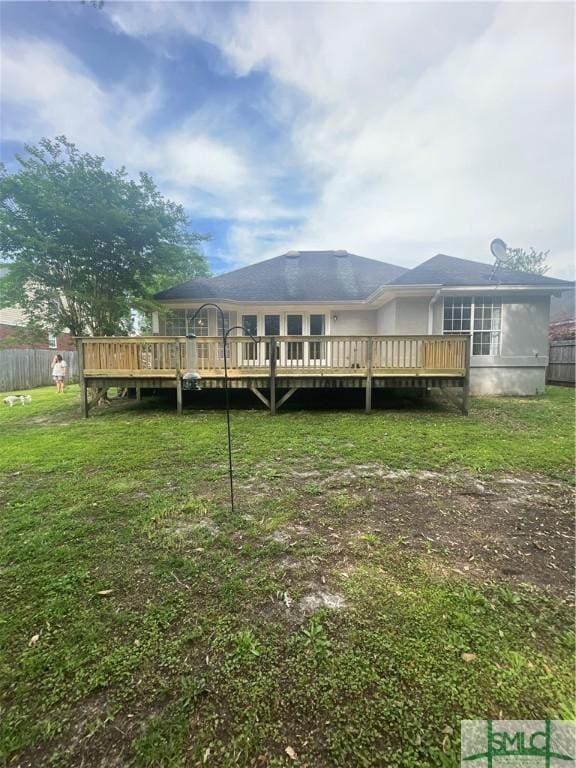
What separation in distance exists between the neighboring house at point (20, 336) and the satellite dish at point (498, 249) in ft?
48.3

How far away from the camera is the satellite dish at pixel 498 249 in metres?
11.6

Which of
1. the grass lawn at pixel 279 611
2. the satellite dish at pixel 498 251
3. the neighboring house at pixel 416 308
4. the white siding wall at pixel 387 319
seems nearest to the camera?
the grass lawn at pixel 279 611

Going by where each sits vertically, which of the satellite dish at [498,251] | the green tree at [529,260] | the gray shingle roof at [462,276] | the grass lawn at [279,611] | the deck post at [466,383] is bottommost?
the grass lawn at [279,611]

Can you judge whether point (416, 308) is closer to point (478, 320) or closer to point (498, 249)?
point (478, 320)

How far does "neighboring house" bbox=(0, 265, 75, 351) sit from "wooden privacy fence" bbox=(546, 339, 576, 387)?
1852 centimetres

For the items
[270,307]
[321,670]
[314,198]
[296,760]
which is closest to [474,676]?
[321,670]

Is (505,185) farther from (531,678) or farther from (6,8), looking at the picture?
(531,678)

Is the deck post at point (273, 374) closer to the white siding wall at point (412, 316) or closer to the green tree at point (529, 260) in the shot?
the white siding wall at point (412, 316)

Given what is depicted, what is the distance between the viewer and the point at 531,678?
1622 millimetres

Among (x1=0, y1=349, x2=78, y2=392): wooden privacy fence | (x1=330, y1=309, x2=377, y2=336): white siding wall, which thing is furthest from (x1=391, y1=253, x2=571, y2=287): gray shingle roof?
(x1=0, y1=349, x2=78, y2=392): wooden privacy fence

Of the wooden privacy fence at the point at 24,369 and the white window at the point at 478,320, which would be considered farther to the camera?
the wooden privacy fence at the point at 24,369

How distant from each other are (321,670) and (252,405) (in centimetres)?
775

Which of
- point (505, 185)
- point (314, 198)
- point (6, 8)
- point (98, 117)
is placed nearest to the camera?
point (6, 8)

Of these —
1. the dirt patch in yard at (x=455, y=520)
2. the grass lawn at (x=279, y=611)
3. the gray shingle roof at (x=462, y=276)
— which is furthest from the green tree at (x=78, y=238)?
the dirt patch in yard at (x=455, y=520)
